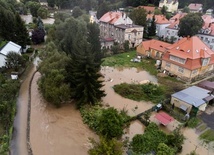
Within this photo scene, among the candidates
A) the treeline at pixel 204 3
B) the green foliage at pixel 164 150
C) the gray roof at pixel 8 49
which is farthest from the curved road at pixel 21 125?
the treeline at pixel 204 3

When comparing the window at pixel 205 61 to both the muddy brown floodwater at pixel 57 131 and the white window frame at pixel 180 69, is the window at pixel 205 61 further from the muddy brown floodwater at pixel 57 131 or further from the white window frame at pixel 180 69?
the muddy brown floodwater at pixel 57 131

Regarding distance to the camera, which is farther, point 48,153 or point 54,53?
point 54,53

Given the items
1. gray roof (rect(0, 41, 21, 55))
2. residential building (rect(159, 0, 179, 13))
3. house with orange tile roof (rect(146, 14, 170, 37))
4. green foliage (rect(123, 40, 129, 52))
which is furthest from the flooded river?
residential building (rect(159, 0, 179, 13))

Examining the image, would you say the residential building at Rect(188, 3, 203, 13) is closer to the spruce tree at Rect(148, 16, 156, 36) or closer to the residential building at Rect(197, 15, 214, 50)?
the spruce tree at Rect(148, 16, 156, 36)

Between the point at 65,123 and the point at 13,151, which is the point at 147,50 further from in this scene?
the point at 13,151

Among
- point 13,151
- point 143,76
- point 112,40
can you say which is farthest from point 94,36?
point 13,151

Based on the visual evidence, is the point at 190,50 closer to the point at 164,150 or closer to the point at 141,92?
the point at 141,92

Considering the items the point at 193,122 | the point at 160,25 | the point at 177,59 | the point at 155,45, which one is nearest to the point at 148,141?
the point at 193,122
